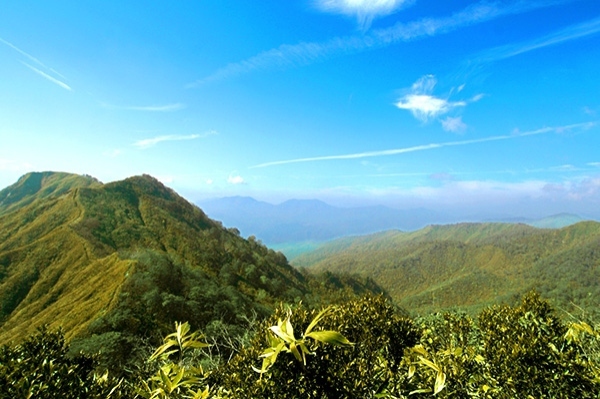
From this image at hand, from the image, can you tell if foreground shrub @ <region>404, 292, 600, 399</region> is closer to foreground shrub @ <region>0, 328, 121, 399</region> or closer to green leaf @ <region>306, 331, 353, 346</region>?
green leaf @ <region>306, 331, 353, 346</region>

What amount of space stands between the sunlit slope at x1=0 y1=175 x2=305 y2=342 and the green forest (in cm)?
37

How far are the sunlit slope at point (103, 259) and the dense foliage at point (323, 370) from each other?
75.8 ft

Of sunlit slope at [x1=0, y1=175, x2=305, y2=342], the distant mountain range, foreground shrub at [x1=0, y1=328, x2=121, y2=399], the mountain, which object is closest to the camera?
foreground shrub at [x1=0, y1=328, x2=121, y2=399]

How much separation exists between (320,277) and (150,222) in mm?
72147

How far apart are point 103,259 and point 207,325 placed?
122 ft

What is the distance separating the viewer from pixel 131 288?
46156 millimetres

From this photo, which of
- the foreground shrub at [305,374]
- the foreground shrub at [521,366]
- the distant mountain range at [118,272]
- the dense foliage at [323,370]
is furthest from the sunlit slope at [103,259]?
the foreground shrub at [521,366]

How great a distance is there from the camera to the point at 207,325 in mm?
31734

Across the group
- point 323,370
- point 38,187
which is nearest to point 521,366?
point 323,370

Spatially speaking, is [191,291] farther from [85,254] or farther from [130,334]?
[85,254]

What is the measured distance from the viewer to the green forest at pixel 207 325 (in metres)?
4.84

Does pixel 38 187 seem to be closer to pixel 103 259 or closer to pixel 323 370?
pixel 103 259

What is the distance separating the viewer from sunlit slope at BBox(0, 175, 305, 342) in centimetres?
4756

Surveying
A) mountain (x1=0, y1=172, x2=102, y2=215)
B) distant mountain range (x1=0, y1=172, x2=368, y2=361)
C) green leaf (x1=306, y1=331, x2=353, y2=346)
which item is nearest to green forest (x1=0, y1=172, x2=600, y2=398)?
green leaf (x1=306, y1=331, x2=353, y2=346)
